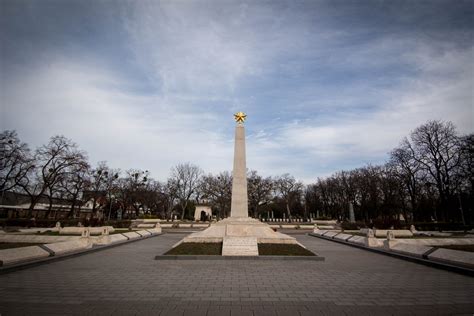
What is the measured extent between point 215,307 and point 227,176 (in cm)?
5778

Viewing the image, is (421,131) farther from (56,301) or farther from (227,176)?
(56,301)

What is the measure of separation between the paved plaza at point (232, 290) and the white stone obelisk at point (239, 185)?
8.05 metres

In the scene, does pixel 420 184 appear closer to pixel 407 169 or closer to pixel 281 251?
pixel 407 169

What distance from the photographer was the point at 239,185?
736 inches

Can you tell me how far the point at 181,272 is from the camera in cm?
904

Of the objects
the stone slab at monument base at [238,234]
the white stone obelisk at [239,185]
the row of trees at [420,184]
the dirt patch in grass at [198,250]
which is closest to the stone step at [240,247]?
the stone slab at monument base at [238,234]

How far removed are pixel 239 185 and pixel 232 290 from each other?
12043 millimetres

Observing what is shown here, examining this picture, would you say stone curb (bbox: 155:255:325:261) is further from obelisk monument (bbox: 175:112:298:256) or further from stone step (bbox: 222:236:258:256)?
obelisk monument (bbox: 175:112:298:256)

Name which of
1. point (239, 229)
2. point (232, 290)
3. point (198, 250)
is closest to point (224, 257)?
point (198, 250)

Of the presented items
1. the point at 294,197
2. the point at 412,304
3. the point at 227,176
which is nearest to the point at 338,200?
the point at 294,197

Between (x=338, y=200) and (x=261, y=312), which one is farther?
(x=338, y=200)

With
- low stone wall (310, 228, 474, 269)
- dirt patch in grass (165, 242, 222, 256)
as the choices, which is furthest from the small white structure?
dirt patch in grass (165, 242, 222, 256)

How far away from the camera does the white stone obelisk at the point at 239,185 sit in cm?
1859

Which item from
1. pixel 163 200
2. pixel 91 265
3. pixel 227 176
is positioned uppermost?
pixel 227 176
